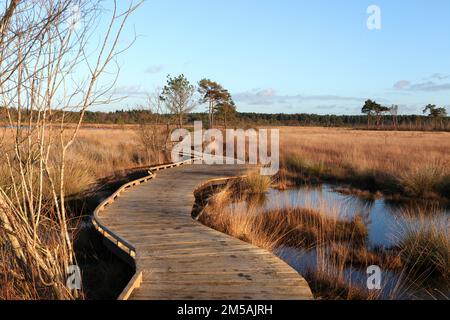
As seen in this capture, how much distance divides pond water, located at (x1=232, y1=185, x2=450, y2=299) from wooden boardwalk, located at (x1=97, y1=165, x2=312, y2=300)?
50.6 inches

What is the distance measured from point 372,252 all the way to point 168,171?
8468 mm

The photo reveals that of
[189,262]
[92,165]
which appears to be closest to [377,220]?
[189,262]

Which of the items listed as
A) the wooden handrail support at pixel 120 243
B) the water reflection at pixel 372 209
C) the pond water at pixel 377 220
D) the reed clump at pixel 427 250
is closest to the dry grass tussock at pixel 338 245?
the reed clump at pixel 427 250

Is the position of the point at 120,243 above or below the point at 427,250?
above

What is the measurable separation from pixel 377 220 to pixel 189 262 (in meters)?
5.87

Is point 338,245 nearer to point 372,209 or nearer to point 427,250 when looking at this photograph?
point 427,250

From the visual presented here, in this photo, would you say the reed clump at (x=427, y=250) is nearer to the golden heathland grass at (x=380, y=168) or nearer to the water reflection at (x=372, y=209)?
the water reflection at (x=372, y=209)

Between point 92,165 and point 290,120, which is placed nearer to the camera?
point 92,165

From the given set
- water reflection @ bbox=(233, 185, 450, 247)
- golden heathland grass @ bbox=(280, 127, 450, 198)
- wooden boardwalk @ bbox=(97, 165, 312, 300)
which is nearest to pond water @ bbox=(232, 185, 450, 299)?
water reflection @ bbox=(233, 185, 450, 247)

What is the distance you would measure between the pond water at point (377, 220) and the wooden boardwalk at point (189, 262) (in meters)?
1.29

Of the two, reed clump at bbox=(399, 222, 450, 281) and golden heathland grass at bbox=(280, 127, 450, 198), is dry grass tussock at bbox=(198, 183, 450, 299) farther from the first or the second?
golden heathland grass at bbox=(280, 127, 450, 198)

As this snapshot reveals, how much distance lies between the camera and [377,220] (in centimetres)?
874

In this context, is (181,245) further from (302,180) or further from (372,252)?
(302,180)

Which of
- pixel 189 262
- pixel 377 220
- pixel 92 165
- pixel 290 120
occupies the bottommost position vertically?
pixel 377 220
